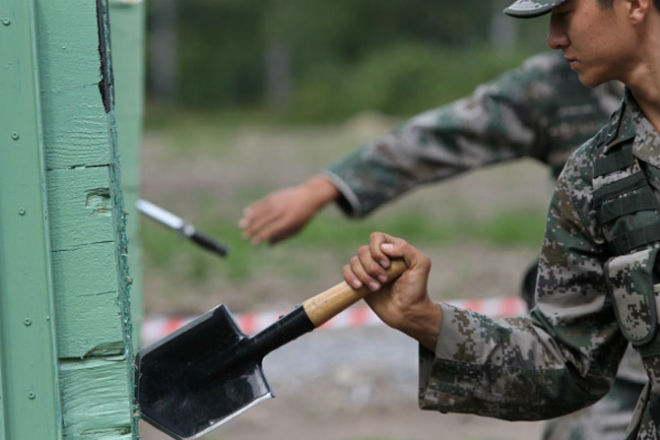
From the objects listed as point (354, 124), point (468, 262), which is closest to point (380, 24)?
point (354, 124)

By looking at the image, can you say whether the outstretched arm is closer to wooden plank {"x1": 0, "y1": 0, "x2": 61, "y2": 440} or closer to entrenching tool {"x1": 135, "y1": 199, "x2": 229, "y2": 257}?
entrenching tool {"x1": 135, "y1": 199, "x2": 229, "y2": 257}

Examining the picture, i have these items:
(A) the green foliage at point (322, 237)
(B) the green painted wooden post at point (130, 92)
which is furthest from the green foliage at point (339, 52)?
(B) the green painted wooden post at point (130, 92)

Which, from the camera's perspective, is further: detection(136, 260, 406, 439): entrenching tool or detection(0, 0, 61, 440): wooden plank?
detection(136, 260, 406, 439): entrenching tool

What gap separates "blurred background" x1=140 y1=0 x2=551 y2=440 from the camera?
22.9ft

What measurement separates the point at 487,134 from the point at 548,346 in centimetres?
→ 161

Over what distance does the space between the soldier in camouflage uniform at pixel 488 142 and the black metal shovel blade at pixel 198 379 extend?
1395 millimetres

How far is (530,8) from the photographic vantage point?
254cm

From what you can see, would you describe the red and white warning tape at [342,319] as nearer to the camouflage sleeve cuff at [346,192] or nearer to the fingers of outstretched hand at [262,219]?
the camouflage sleeve cuff at [346,192]

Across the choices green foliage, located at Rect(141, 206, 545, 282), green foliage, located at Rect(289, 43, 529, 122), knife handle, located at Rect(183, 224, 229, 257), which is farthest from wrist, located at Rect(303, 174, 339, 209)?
green foliage, located at Rect(289, 43, 529, 122)

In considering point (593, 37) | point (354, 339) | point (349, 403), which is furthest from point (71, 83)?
point (354, 339)

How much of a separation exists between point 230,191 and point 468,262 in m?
6.35

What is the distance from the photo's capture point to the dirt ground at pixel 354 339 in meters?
6.57

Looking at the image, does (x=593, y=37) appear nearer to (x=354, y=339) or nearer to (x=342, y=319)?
(x=342, y=319)

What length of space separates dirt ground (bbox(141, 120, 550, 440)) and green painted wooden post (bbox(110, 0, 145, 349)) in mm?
2254
